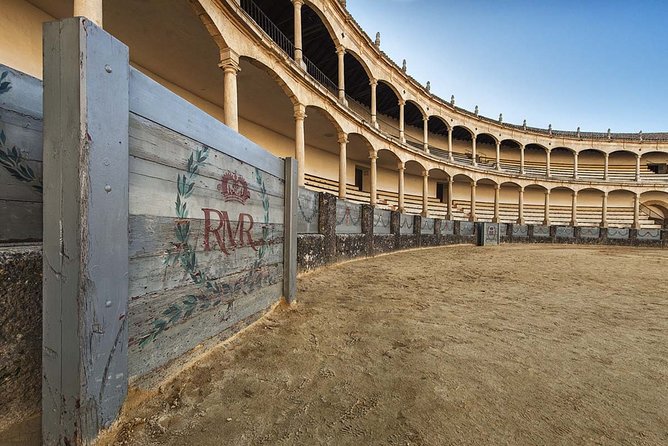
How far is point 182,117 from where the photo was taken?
5.69 ft

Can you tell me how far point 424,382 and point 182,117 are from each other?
2.27m

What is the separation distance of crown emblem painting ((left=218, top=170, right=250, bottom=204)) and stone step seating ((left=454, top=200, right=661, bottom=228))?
2785 cm

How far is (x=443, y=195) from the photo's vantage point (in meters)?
27.8


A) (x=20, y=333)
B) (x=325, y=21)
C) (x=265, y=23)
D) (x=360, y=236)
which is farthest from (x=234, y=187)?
(x=325, y=21)

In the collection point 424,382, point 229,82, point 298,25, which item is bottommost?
point 424,382

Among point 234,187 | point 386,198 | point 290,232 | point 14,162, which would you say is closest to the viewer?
point 14,162

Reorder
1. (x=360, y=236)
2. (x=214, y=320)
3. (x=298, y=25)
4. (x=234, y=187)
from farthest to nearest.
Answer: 1. (x=298, y=25)
2. (x=360, y=236)
3. (x=234, y=187)
4. (x=214, y=320)

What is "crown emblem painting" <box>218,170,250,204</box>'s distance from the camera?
2.15 m

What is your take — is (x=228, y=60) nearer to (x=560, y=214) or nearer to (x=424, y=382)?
(x=424, y=382)

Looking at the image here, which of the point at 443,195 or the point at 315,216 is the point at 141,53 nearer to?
the point at 315,216

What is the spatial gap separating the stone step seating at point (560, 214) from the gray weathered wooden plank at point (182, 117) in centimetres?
2790

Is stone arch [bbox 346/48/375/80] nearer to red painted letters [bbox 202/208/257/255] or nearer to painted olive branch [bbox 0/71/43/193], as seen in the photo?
red painted letters [bbox 202/208/257/255]

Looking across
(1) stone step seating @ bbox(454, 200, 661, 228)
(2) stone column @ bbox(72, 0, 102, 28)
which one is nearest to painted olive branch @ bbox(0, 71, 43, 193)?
(2) stone column @ bbox(72, 0, 102, 28)

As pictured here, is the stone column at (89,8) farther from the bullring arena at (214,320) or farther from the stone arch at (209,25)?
the bullring arena at (214,320)
